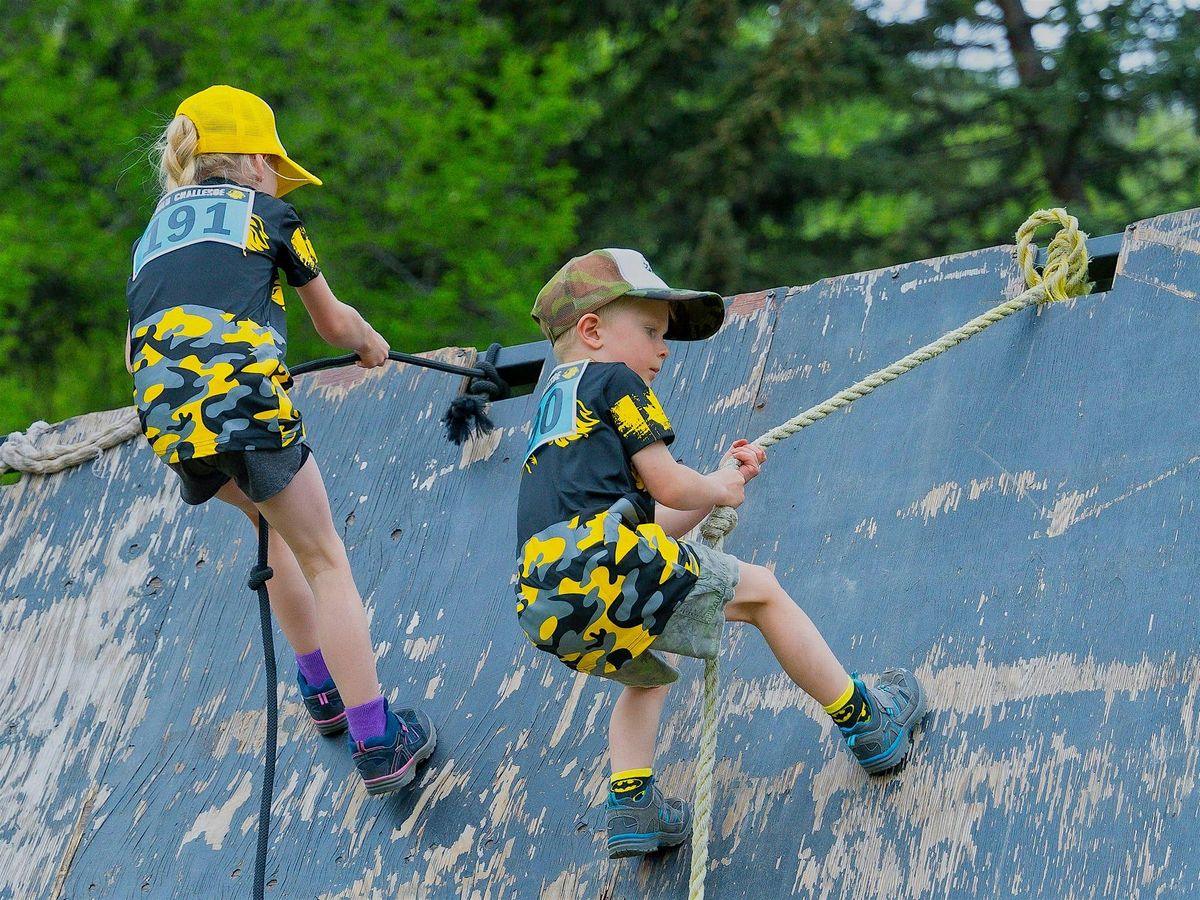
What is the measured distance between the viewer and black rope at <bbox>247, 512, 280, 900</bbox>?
9.85 ft

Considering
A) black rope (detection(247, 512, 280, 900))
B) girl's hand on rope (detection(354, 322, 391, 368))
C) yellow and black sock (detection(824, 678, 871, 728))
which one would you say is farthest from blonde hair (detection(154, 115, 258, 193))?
yellow and black sock (detection(824, 678, 871, 728))

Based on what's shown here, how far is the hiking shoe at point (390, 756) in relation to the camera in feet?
10.5

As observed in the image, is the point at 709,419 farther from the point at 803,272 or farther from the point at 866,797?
the point at 803,272

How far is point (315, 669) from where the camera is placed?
3438 mm

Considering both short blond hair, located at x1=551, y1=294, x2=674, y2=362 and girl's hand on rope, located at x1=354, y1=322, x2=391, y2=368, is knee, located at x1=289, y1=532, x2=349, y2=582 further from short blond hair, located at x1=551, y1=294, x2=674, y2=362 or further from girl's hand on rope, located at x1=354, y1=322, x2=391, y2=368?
short blond hair, located at x1=551, y1=294, x2=674, y2=362

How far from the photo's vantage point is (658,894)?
2.80 metres

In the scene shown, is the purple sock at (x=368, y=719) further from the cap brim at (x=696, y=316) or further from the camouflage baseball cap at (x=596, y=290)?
A: the cap brim at (x=696, y=316)

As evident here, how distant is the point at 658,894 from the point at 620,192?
10250 millimetres

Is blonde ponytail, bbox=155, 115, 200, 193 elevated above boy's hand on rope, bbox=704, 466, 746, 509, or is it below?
above

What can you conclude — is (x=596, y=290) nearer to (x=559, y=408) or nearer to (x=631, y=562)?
(x=559, y=408)

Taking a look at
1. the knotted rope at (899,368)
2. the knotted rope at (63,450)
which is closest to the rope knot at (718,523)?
the knotted rope at (899,368)

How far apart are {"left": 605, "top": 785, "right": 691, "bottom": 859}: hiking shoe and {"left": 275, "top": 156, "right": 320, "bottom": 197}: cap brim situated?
1.48 m

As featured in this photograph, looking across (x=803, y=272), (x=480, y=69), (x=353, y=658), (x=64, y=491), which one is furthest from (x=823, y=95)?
(x=353, y=658)

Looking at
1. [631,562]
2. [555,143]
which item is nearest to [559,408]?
[631,562]
